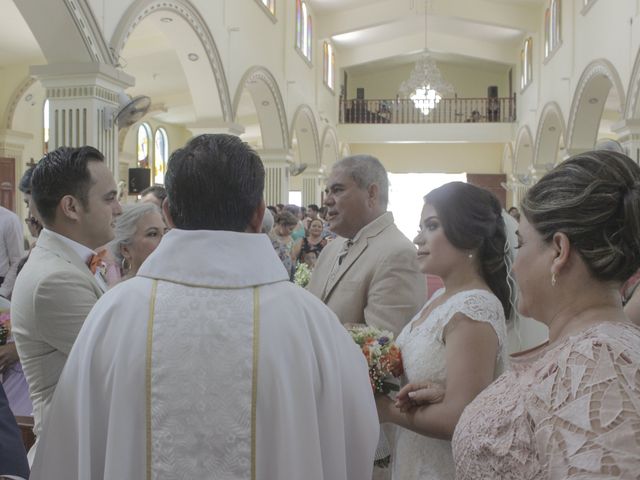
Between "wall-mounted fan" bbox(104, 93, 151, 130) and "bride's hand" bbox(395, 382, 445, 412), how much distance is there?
5998mm

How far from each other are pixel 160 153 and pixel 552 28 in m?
11.3

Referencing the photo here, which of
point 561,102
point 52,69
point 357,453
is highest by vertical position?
point 561,102

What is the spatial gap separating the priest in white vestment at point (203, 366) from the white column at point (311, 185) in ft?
58.4

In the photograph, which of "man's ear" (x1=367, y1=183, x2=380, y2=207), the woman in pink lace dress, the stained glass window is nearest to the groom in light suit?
"man's ear" (x1=367, y1=183, x2=380, y2=207)

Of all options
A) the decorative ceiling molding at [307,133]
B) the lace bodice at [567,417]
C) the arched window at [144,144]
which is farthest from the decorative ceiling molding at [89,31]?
the arched window at [144,144]

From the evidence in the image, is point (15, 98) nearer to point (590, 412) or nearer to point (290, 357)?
point (290, 357)

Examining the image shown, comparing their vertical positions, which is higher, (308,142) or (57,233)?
(308,142)

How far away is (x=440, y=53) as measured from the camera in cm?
2478

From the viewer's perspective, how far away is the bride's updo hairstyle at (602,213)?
1408 millimetres

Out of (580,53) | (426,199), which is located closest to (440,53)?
(580,53)

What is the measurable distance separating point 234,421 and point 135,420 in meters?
0.22

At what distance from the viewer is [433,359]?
2240 millimetres

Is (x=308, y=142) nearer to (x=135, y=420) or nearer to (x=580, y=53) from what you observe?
(x=580, y=53)

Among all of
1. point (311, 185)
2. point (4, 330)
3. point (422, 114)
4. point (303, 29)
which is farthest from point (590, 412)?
point (422, 114)
